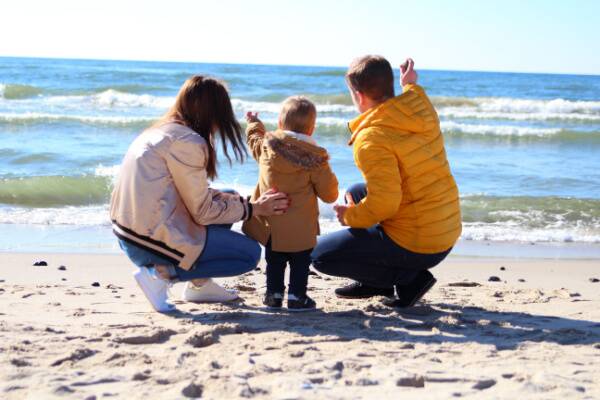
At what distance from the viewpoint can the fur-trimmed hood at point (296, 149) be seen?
13.0ft

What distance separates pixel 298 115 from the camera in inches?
158

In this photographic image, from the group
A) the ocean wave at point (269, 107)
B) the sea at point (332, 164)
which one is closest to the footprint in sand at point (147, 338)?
the sea at point (332, 164)

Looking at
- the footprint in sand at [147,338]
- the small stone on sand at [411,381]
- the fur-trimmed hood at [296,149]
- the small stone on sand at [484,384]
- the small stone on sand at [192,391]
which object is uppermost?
the fur-trimmed hood at [296,149]

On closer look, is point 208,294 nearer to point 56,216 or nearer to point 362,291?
point 362,291

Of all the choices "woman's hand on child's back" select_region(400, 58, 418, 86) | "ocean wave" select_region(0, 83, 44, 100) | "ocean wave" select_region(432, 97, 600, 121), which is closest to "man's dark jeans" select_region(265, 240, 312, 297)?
"woman's hand on child's back" select_region(400, 58, 418, 86)

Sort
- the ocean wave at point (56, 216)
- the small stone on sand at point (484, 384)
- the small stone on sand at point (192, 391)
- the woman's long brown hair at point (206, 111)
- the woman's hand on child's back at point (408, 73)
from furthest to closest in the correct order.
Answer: the ocean wave at point (56, 216) < the woman's hand on child's back at point (408, 73) < the woman's long brown hair at point (206, 111) < the small stone on sand at point (484, 384) < the small stone on sand at point (192, 391)

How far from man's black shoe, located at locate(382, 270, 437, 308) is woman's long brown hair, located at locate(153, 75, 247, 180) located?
1081 millimetres

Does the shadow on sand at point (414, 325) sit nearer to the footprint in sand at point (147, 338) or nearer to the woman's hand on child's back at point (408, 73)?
the footprint in sand at point (147, 338)

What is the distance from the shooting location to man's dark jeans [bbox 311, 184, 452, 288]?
158 inches

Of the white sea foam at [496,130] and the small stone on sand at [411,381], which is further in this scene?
the white sea foam at [496,130]

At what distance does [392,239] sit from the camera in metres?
4.01

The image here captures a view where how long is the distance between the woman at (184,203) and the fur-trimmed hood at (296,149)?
184 mm

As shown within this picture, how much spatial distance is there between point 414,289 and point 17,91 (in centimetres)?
2187

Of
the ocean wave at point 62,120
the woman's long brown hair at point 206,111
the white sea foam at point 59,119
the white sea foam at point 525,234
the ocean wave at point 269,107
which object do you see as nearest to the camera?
the woman's long brown hair at point 206,111
